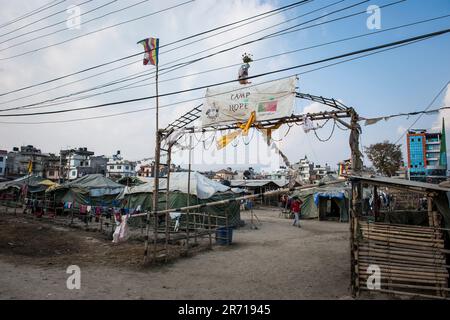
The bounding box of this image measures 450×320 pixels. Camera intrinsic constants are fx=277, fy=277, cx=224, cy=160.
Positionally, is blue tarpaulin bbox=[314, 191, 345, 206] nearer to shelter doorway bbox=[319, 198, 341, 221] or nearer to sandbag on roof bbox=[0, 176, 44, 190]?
shelter doorway bbox=[319, 198, 341, 221]

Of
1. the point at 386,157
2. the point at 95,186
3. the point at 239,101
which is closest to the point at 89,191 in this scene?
the point at 95,186

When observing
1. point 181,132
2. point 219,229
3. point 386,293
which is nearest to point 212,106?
point 181,132

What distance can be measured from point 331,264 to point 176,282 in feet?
18.4

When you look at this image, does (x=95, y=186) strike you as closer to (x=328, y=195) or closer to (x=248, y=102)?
(x=248, y=102)

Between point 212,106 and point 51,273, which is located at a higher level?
point 212,106

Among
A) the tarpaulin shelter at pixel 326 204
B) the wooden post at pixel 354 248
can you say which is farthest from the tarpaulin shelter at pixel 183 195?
the wooden post at pixel 354 248

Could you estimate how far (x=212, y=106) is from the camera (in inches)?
459

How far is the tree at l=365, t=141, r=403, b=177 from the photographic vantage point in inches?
1848

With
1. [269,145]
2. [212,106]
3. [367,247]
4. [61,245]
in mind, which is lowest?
[61,245]

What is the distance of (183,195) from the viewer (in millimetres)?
18891

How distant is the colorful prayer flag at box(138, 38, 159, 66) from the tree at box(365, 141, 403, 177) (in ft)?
153

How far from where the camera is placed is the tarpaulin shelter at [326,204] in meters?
24.9

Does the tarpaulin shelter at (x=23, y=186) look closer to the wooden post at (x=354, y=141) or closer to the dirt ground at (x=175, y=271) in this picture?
the dirt ground at (x=175, y=271)
